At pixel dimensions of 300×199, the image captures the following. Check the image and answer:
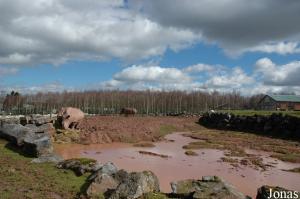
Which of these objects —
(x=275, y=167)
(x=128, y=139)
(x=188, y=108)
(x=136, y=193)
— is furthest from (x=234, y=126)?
(x=188, y=108)

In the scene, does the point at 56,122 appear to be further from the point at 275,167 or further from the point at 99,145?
the point at 275,167

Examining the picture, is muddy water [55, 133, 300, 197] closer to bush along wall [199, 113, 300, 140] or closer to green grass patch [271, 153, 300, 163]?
green grass patch [271, 153, 300, 163]

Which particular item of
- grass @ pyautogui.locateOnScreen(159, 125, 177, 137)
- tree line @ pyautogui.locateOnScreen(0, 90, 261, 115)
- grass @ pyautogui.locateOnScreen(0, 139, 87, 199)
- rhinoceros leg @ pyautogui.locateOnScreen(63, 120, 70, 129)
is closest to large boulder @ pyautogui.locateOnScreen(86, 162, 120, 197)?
grass @ pyautogui.locateOnScreen(0, 139, 87, 199)

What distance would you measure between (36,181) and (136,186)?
192 inches

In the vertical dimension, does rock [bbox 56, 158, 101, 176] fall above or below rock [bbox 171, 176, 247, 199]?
below

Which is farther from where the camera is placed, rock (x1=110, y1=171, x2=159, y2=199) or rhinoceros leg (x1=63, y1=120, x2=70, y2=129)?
rhinoceros leg (x1=63, y1=120, x2=70, y2=129)

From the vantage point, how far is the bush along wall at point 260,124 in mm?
39625

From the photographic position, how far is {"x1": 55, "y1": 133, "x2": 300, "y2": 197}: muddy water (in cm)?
1938

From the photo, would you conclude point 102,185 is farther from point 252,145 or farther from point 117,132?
point 117,132

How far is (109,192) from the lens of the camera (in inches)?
494

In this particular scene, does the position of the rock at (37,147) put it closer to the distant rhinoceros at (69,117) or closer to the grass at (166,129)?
the distant rhinoceros at (69,117)

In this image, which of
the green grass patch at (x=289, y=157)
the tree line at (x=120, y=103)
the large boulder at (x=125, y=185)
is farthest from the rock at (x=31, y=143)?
the tree line at (x=120, y=103)

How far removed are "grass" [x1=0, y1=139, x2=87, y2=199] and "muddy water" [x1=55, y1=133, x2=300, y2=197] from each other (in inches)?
172

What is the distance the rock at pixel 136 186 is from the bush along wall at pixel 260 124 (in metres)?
29.9
